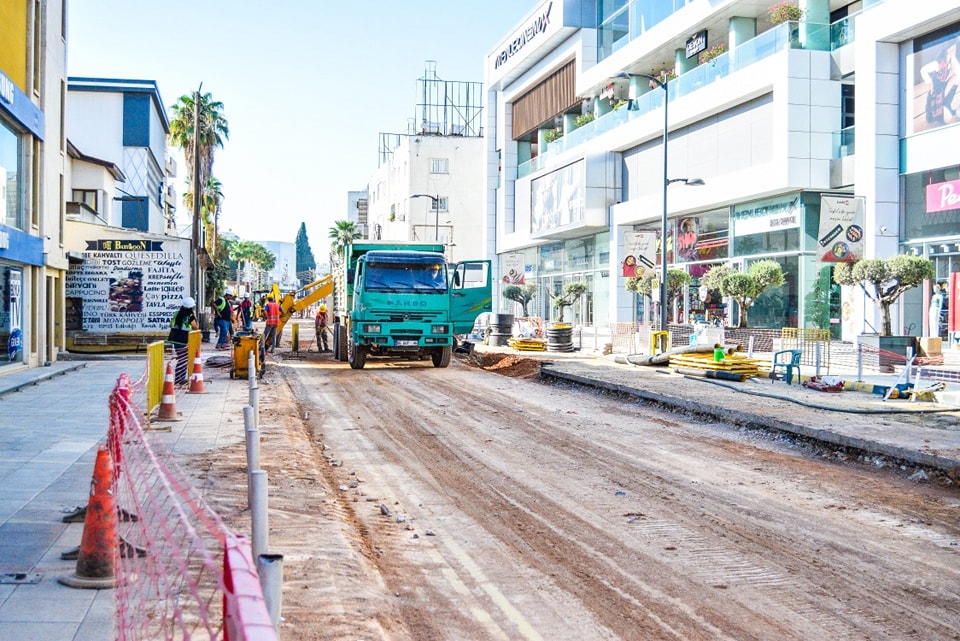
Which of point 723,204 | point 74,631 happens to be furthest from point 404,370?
point 74,631

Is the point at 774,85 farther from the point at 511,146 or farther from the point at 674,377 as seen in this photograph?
the point at 511,146

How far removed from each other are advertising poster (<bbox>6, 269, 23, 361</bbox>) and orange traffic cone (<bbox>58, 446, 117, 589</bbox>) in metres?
17.5

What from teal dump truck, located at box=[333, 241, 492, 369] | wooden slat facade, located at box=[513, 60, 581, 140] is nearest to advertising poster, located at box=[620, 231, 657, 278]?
teal dump truck, located at box=[333, 241, 492, 369]

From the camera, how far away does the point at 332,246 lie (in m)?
106

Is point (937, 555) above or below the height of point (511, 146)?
below

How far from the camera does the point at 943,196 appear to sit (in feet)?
83.7

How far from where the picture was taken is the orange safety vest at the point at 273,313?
1077 inches


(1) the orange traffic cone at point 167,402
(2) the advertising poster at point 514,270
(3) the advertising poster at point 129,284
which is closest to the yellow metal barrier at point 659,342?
(2) the advertising poster at point 514,270

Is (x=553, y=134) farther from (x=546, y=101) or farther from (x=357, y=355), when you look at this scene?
(x=357, y=355)

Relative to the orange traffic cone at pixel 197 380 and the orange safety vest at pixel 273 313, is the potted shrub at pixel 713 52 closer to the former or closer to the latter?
the orange safety vest at pixel 273 313

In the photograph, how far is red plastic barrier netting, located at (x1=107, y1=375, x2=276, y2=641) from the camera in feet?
7.95

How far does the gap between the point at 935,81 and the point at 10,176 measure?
921 inches

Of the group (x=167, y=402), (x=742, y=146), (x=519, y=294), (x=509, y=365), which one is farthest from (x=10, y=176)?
(x=519, y=294)

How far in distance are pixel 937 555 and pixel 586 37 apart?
1672 inches
